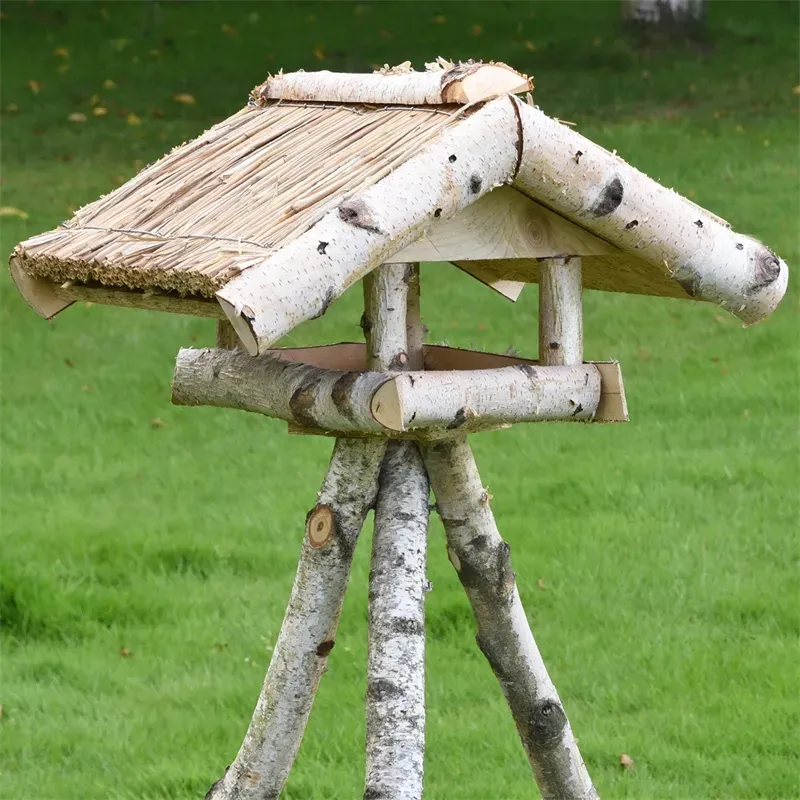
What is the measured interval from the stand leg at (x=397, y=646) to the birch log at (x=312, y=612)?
0.08m

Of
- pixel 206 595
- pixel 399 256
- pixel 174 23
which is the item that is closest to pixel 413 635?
pixel 399 256

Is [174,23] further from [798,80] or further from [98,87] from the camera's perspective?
[798,80]

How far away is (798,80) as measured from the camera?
1352cm

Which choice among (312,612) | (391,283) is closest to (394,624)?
(312,612)

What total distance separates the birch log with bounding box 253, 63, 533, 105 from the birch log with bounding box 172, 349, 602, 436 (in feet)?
1.97

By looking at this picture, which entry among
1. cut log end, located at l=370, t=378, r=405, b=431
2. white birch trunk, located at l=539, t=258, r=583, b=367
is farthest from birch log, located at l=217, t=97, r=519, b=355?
white birch trunk, located at l=539, t=258, r=583, b=367

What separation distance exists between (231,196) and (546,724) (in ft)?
4.95

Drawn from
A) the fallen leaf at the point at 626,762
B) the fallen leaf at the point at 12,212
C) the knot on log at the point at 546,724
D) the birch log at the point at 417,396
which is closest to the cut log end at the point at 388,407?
the birch log at the point at 417,396

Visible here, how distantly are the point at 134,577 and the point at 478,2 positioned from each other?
11.4 metres

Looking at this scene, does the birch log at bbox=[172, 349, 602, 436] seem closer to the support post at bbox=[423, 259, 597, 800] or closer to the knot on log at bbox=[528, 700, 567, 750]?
the support post at bbox=[423, 259, 597, 800]

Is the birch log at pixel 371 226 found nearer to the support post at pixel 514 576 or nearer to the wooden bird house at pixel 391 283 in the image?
the wooden bird house at pixel 391 283

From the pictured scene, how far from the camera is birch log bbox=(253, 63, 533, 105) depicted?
304cm

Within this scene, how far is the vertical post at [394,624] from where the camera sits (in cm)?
321

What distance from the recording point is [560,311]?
332cm
